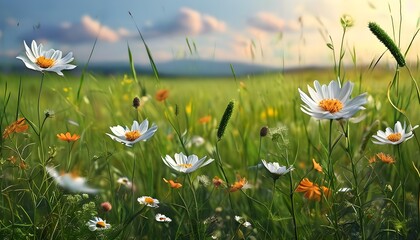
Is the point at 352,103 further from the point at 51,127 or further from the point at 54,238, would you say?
the point at 51,127

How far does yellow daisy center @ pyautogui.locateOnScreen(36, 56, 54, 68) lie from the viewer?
1497 mm

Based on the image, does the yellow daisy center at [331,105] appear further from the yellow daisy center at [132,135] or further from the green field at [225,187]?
the yellow daisy center at [132,135]

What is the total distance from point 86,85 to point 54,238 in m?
1.41

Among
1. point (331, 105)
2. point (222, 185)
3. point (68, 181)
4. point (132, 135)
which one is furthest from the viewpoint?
point (222, 185)

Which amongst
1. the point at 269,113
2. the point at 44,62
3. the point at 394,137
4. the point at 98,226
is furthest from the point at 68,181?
the point at 269,113

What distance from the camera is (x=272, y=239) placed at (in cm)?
169

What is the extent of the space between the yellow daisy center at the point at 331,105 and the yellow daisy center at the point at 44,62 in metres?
0.65

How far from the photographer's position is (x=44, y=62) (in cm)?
150

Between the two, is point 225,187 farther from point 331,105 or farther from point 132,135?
point 331,105

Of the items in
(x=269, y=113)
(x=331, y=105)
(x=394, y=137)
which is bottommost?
(x=269, y=113)

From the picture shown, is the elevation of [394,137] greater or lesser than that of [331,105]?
lesser

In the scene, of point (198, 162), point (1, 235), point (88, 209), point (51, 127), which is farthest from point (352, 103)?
point (51, 127)

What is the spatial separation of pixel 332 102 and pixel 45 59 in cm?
68

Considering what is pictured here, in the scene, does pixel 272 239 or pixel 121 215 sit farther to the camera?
pixel 121 215
